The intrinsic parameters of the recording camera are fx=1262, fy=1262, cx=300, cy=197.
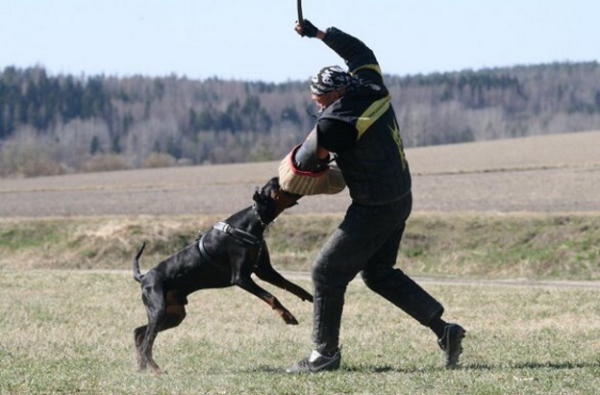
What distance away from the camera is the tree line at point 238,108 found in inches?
4572

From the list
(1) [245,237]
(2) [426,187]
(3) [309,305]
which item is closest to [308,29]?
(1) [245,237]

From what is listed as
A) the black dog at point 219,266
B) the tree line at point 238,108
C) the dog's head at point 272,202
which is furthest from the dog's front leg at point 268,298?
the tree line at point 238,108

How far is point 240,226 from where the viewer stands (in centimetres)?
931

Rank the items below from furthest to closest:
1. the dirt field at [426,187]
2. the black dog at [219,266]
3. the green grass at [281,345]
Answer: the dirt field at [426,187], the black dog at [219,266], the green grass at [281,345]

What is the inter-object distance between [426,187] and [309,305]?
20.7 metres

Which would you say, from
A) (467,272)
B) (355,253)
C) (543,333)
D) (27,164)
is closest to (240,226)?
(355,253)

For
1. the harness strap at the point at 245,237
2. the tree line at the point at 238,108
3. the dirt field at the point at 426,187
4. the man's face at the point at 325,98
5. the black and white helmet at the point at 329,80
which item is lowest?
the tree line at the point at 238,108

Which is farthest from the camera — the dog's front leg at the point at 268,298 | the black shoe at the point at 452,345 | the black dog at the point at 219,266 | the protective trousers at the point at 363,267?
the black dog at the point at 219,266

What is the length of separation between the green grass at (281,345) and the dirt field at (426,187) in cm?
1210

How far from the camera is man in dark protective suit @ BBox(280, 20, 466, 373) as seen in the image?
8.19 m

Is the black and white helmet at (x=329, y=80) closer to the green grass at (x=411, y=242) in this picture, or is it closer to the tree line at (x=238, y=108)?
the green grass at (x=411, y=242)

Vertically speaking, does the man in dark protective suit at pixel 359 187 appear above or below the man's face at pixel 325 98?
below

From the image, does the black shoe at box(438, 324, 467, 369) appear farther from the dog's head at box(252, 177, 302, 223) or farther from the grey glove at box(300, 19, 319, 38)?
the grey glove at box(300, 19, 319, 38)

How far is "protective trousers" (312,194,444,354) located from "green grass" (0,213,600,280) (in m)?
12.1
